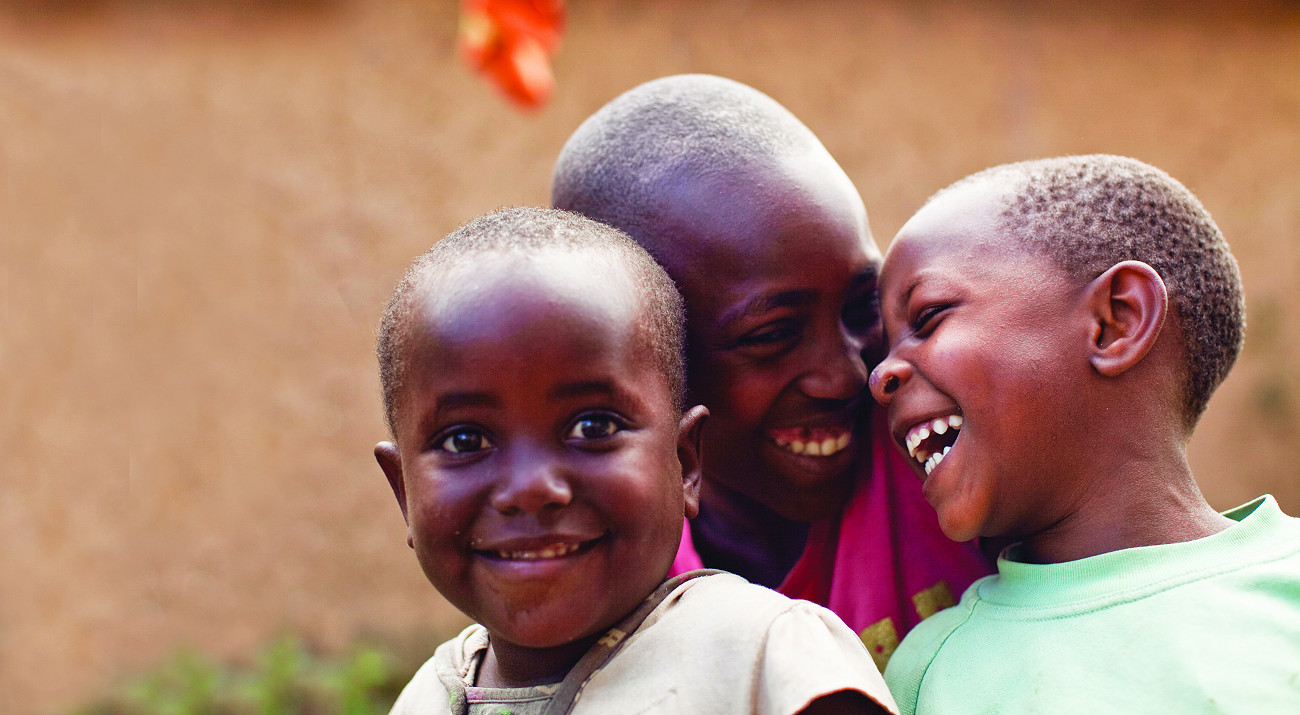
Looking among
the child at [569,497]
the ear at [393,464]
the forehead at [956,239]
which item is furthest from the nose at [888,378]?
the ear at [393,464]

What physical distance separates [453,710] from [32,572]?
4.67m

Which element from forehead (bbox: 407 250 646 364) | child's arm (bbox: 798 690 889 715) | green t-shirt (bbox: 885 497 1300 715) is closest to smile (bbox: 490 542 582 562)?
forehead (bbox: 407 250 646 364)

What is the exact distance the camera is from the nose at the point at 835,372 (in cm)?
183

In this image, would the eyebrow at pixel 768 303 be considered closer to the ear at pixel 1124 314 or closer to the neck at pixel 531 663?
the ear at pixel 1124 314

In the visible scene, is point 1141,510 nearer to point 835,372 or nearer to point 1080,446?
point 1080,446

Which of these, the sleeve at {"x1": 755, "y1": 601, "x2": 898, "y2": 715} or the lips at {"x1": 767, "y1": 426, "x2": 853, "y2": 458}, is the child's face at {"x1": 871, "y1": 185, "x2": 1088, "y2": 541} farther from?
the sleeve at {"x1": 755, "y1": 601, "x2": 898, "y2": 715}

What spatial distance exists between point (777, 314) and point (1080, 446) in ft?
A: 1.71

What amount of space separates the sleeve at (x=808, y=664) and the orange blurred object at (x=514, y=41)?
3.03 meters

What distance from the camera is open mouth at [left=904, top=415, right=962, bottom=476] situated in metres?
1.68

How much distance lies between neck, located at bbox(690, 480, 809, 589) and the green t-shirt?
18.9 inches

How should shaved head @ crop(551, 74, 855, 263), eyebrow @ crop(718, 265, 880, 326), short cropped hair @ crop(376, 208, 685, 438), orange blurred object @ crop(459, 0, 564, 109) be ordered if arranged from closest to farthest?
short cropped hair @ crop(376, 208, 685, 438) < eyebrow @ crop(718, 265, 880, 326) < shaved head @ crop(551, 74, 855, 263) < orange blurred object @ crop(459, 0, 564, 109)

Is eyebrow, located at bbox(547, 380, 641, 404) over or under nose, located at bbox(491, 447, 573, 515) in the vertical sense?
over

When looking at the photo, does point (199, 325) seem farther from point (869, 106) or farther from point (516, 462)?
point (516, 462)

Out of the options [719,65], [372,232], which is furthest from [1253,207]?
[372,232]
